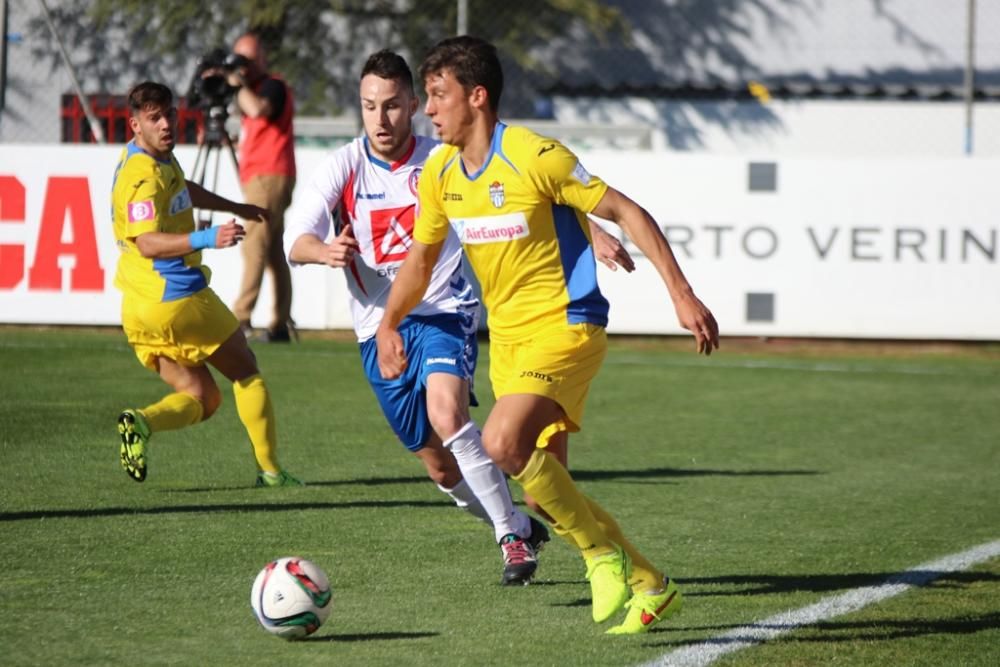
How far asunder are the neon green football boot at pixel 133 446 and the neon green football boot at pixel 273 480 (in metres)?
0.69

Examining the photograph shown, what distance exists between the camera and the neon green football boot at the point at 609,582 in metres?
5.17

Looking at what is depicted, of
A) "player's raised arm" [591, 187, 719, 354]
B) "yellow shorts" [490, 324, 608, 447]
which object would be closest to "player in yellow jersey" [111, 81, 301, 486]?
"yellow shorts" [490, 324, 608, 447]

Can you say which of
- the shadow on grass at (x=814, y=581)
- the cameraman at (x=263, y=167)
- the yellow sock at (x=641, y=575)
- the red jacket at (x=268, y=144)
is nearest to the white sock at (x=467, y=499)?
the shadow on grass at (x=814, y=581)

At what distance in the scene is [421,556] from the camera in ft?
21.4

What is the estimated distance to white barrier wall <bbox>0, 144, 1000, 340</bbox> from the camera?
15016 mm

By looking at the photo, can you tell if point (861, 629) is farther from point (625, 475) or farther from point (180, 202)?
point (180, 202)

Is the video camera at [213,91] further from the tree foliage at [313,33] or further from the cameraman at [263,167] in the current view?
the tree foliage at [313,33]

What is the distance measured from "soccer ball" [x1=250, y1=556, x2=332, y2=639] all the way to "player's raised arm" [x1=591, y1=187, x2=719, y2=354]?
139 centimetres

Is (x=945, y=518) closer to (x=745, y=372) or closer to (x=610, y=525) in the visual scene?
(x=610, y=525)

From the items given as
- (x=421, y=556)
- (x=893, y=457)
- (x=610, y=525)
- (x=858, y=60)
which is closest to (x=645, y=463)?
(x=893, y=457)

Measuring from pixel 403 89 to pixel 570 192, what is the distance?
4.79ft

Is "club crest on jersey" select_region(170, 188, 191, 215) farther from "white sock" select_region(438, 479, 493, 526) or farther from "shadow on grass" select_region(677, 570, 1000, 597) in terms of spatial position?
"shadow on grass" select_region(677, 570, 1000, 597)

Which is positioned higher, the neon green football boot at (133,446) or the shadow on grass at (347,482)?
the neon green football boot at (133,446)

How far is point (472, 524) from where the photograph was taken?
732 cm
